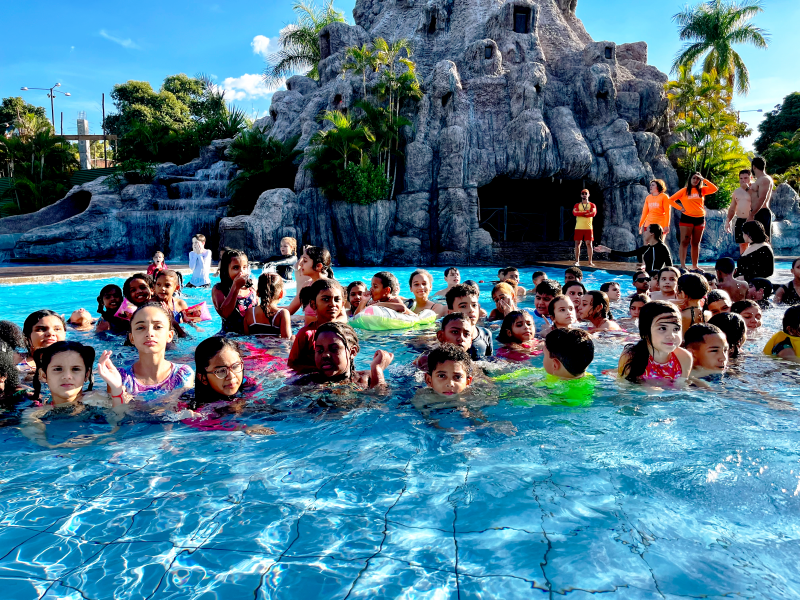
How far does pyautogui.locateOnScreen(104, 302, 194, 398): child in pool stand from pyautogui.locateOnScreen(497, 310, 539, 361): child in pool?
301 cm

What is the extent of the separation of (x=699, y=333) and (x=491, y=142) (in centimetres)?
1613

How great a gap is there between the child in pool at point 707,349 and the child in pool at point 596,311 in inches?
71.0

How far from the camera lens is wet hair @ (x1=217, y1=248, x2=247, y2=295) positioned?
19.8ft

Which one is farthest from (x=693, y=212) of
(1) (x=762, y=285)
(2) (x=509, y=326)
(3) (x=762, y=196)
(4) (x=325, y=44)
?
(4) (x=325, y=44)

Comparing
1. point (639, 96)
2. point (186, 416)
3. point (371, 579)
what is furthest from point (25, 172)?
point (371, 579)

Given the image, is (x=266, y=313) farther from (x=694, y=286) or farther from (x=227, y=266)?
(x=694, y=286)

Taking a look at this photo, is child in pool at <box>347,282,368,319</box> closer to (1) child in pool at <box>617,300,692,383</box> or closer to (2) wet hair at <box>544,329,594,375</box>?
(2) wet hair at <box>544,329,594,375</box>

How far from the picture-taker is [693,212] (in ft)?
35.9

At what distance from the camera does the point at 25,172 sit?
27.4 m

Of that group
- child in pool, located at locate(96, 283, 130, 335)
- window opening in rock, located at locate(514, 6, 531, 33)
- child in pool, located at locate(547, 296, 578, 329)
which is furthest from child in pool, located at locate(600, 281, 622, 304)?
window opening in rock, located at locate(514, 6, 531, 33)

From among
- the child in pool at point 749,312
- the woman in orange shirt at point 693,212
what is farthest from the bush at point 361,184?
the child in pool at point 749,312

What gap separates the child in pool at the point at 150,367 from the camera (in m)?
3.79

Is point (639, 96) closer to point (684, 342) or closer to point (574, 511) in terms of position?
point (684, 342)

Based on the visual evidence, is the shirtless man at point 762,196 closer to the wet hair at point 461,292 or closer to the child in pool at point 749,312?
the child in pool at point 749,312
